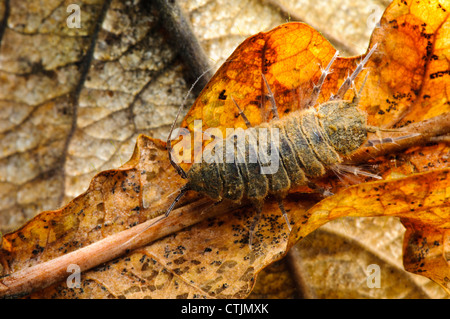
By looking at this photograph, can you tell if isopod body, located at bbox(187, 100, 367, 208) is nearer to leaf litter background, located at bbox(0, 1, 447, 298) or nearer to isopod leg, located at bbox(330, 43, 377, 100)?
isopod leg, located at bbox(330, 43, 377, 100)

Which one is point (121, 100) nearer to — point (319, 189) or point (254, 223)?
point (254, 223)

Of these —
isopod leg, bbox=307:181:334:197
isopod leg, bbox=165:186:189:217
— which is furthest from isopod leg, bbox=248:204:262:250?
isopod leg, bbox=165:186:189:217

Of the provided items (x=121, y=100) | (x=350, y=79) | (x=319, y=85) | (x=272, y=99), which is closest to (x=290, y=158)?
(x=272, y=99)

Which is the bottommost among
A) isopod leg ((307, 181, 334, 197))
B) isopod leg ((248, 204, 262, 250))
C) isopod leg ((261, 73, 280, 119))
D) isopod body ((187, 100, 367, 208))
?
isopod leg ((248, 204, 262, 250))

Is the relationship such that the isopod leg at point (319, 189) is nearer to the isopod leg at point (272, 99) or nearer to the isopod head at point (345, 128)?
the isopod head at point (345, 128)
